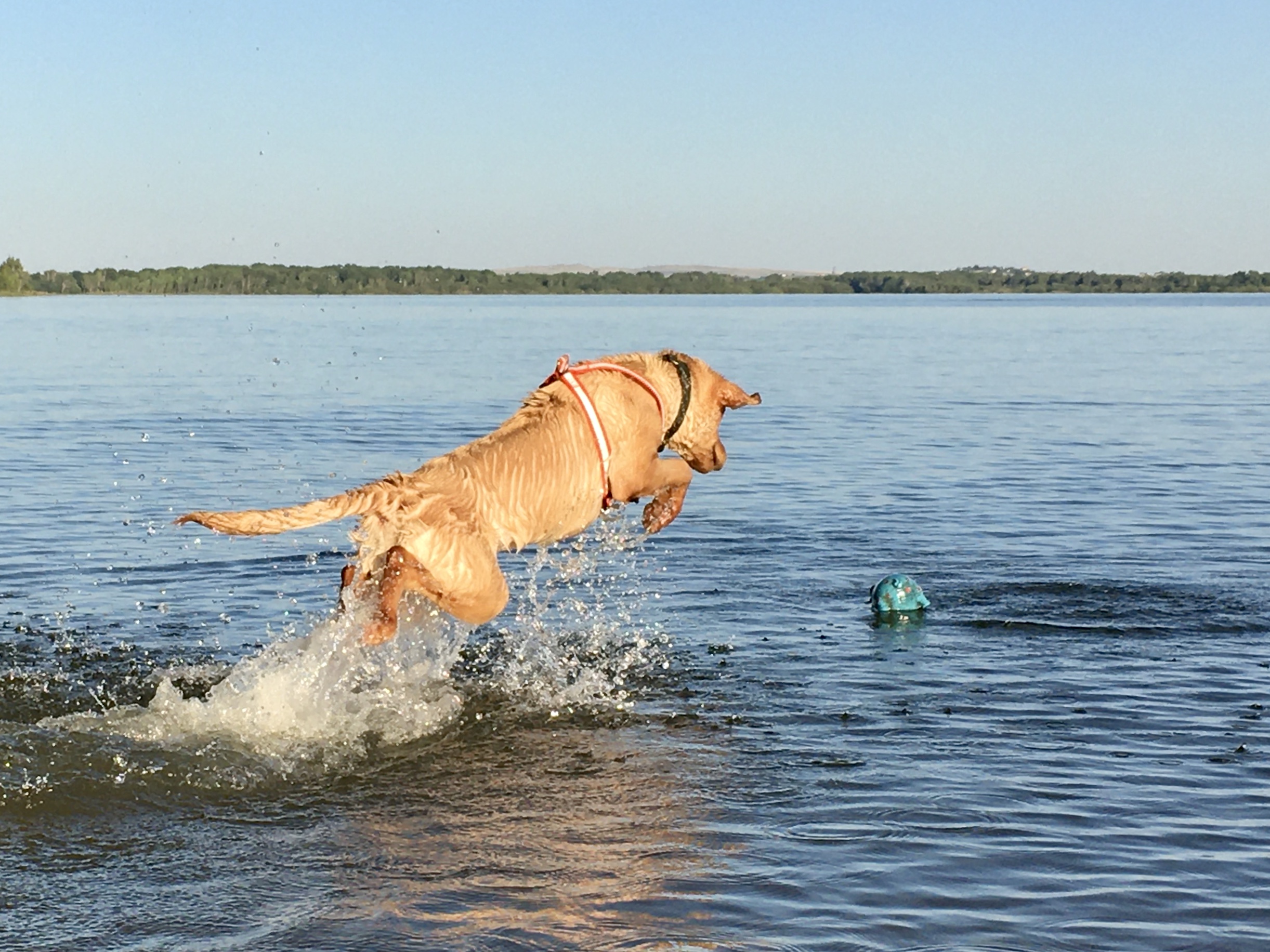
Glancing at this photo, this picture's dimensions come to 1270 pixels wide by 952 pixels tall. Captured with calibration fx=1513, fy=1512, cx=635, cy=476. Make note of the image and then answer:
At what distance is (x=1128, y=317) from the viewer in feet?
337

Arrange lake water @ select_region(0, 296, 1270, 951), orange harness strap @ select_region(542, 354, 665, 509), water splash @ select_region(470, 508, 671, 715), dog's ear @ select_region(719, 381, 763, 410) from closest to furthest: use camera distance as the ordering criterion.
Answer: lake water @ select_region(0, 296, 1270, 951), orange harness strap @ select_region(542, 354, 665, 509), dog's ear @ select_region(719, 381, 763, 410), water splash @ select_region(470, 508, 671, 715)

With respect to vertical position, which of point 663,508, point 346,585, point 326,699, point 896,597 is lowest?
point 326,699

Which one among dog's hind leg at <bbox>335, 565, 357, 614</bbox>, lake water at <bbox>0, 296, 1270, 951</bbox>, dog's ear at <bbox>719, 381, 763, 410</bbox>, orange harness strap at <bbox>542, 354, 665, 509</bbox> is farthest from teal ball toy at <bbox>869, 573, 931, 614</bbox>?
dog's hind leg at <bbox>335, 565, 357, 614</bbox>

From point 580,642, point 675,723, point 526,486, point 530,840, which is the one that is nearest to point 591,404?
point 526,486

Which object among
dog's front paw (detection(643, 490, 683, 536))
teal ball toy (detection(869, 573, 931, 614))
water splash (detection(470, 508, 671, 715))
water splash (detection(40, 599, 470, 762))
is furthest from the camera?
teal ball toy (detection(869, 573, 931, 614))

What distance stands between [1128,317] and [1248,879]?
100915 millimetres

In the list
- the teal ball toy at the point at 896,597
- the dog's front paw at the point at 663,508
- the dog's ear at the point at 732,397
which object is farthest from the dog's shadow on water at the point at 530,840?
the teal ball toy at the point at 896,597

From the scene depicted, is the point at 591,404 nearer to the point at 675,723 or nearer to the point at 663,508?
the point at 663,508

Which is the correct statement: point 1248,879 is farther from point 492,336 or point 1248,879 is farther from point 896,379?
point 492,336

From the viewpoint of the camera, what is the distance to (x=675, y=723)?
34.0 feet

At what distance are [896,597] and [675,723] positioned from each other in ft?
12.2

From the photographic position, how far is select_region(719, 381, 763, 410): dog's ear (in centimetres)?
1012

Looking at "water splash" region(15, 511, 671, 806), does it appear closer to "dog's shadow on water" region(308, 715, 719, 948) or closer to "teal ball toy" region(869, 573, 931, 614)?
"dog's shadow on water" region(308, 715, 719, 948)

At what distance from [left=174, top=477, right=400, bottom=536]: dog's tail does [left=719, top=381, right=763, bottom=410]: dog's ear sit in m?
2.60
